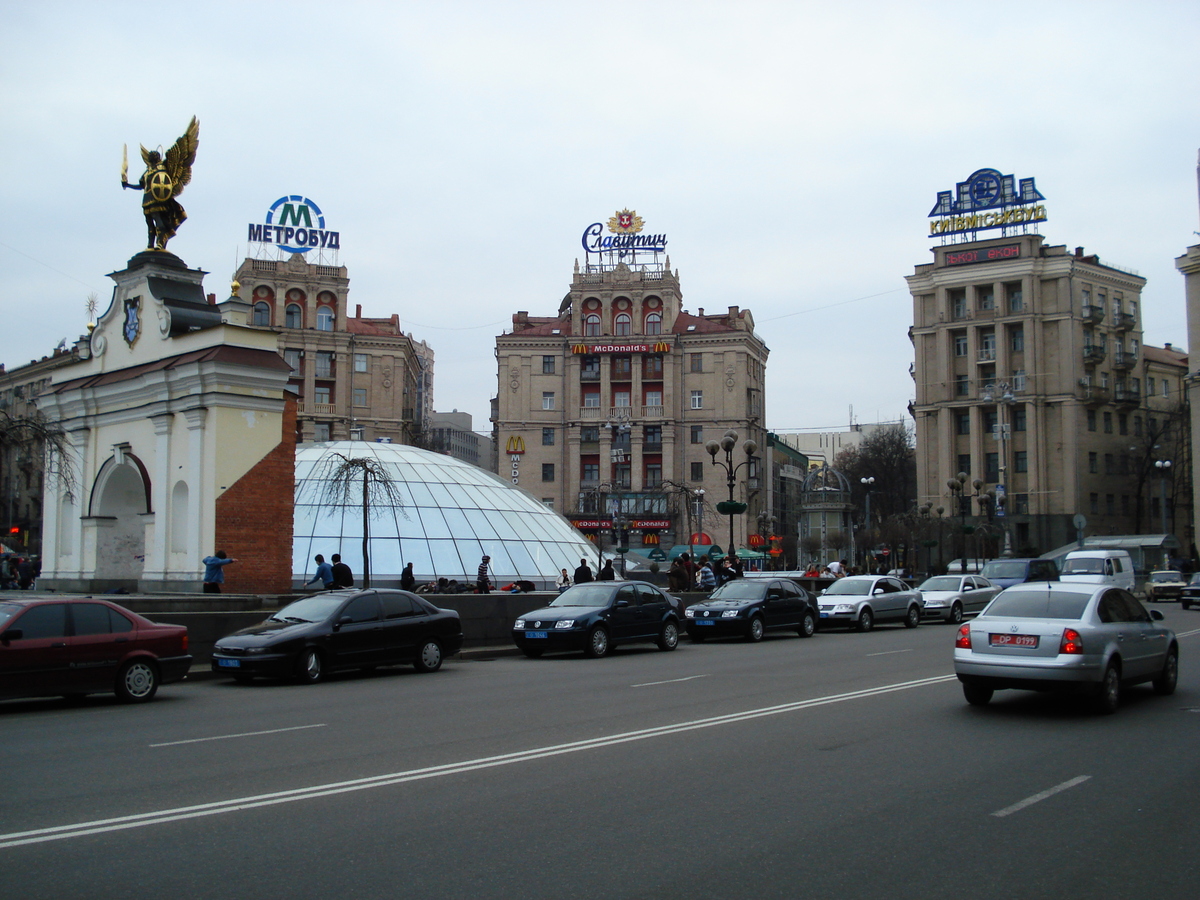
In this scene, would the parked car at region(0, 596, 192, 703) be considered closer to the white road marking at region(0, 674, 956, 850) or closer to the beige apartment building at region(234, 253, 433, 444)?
the white road marking at region(0, 674, 956, 850)

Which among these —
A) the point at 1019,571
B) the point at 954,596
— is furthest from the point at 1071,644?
the point at 1019,571

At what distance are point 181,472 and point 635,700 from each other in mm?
17416

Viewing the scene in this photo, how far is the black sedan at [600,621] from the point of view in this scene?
2061cm

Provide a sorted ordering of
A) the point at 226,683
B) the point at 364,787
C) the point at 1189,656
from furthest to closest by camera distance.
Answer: the point at 1189,656
the point at 226,683
the point at 364,787

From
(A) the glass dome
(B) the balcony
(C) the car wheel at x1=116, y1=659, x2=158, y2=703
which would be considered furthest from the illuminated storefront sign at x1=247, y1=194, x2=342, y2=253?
(C) the car wheel at x1=116, y1=659, x2=158, y2=703

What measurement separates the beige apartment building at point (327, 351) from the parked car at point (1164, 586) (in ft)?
196

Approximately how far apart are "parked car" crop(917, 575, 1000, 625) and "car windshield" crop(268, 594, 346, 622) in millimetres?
20727

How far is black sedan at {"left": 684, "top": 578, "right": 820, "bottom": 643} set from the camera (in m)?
25.0

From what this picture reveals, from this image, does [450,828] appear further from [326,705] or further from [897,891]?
[326,705]

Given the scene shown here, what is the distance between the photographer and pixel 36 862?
617 cm

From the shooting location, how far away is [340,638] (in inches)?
656

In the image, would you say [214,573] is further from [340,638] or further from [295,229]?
[295,229]

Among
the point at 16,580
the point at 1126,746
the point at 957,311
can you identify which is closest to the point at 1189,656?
the point at 1126,746

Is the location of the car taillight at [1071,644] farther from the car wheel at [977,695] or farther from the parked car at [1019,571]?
the parked car at [1019,571]
